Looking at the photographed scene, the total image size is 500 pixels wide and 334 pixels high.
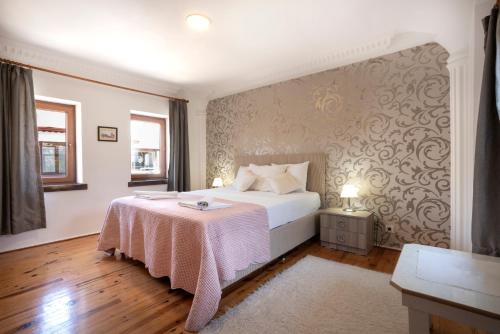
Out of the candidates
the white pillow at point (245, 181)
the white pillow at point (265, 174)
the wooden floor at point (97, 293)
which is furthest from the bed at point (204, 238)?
the white pillow at point (245, 181)

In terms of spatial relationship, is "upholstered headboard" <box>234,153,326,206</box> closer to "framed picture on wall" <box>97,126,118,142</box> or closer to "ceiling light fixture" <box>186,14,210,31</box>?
"ceiling light fixture" <box>186,14,210,31</box>

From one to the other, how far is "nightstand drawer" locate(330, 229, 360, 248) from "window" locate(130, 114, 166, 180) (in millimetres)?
3308

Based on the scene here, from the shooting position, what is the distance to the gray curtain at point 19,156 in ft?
9.09

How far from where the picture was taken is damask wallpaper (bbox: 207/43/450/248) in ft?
8.47

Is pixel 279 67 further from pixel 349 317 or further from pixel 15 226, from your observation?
pixel 15 226

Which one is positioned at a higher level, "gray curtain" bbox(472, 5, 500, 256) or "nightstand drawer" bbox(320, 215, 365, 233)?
"gray curtain" bbox(472, 5, 500, 256)

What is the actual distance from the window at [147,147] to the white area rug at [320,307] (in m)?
3.28

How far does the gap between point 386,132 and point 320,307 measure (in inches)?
84.2

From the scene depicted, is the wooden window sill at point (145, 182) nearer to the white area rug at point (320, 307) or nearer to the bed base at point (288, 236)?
the bed base at point (288, 236)

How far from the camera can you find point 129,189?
405cm

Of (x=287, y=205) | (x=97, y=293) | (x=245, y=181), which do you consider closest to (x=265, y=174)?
(x=245, y=181)

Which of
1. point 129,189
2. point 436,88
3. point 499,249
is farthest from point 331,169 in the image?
point 129,189

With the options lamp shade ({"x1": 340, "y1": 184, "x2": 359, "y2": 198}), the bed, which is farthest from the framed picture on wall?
lamp shade ({"x1": 340, "y1": 184, "x2": 359, "y2": 198})

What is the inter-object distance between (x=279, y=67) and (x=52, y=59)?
3.06 meters
